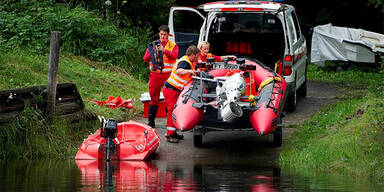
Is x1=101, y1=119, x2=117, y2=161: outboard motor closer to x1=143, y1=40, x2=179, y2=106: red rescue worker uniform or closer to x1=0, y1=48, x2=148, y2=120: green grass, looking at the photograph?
x1=143, y1=40, x2=179, y2=106: red rescue worker uniform

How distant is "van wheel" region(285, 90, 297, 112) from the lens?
55.8ft

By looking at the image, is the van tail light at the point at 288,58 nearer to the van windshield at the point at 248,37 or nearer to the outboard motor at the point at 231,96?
the van windshield at the point at 248,37

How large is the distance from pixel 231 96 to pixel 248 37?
5.35m

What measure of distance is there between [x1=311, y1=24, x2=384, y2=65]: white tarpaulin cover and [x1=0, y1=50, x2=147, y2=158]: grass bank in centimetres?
664

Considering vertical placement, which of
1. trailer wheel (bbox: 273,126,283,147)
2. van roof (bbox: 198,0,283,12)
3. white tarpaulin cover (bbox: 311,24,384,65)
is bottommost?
white tarpaulin cover (bbox: 311,24,384,65)

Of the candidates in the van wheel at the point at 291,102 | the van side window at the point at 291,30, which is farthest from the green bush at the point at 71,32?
the van side window at the point at 291,30

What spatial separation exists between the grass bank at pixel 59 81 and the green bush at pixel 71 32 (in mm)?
535

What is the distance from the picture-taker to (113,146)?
43.5 ft

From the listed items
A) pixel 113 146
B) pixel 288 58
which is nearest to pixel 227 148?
pixel 113 146

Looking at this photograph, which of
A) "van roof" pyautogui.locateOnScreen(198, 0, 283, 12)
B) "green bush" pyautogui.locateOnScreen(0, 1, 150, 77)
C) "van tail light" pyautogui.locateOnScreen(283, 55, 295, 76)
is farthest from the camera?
"green bush" pyautogui.locateOnScreen(0, 1, 150, 77)

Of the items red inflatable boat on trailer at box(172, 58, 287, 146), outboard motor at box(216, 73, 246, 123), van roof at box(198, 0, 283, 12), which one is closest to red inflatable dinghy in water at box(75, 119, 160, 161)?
red inflatable boat on trailer at box(172, 58, 287, 146)

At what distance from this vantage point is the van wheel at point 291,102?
669 inches

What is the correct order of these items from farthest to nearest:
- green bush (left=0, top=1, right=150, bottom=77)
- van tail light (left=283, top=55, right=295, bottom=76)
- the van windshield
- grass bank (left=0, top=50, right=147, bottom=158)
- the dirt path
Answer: green bush (left=0, top=1, right=150, bottom=77)
the van windshield
van tail light (left=283, top=55, right=295, bottom=76)
grass bank (left=0, top=50, right=147, bottom=158)
the dirt path

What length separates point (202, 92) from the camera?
13.7 m
